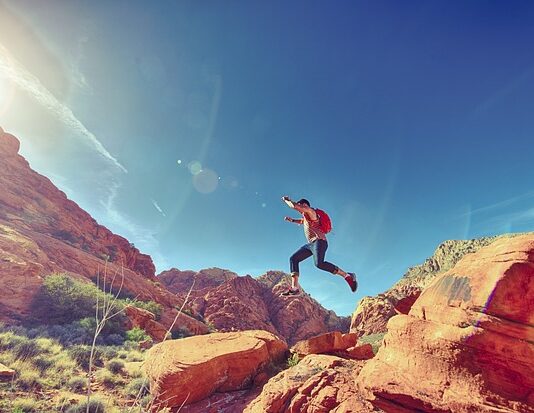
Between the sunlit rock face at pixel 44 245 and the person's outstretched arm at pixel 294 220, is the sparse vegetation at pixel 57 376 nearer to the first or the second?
the sunlit rock face at pixel 44 245

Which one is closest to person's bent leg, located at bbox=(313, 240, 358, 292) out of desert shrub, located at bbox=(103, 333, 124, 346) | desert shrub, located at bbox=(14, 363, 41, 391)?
desert shrub, located at bbox=(14, 363, 41, 391)

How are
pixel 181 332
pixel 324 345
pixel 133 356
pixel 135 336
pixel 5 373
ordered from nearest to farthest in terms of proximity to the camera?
pixel 5 373, pixel 324 345, pixel 133 356, pixel 135 336, pixel 181 332

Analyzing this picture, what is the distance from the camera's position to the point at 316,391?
793 cm

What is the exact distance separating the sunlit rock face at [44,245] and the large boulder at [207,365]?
372 cm

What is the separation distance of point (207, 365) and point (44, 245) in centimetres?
3065

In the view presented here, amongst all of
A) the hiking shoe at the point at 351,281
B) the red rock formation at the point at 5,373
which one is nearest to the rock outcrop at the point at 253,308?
the red rock formation at the point at 5,373

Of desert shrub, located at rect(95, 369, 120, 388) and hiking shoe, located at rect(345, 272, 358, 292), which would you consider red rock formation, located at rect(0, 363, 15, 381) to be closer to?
desert shrub, located at rect(95, 369, 120, 388)

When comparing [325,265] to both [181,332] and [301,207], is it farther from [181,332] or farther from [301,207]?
[181,332]

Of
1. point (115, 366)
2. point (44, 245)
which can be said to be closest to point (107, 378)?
point (115, 366)

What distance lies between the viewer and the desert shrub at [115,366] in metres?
12.0

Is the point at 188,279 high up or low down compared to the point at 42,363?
up

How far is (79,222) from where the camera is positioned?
5256cm

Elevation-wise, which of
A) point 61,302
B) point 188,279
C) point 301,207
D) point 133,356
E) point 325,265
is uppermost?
point 188,279

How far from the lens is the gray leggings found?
29.3 ft
